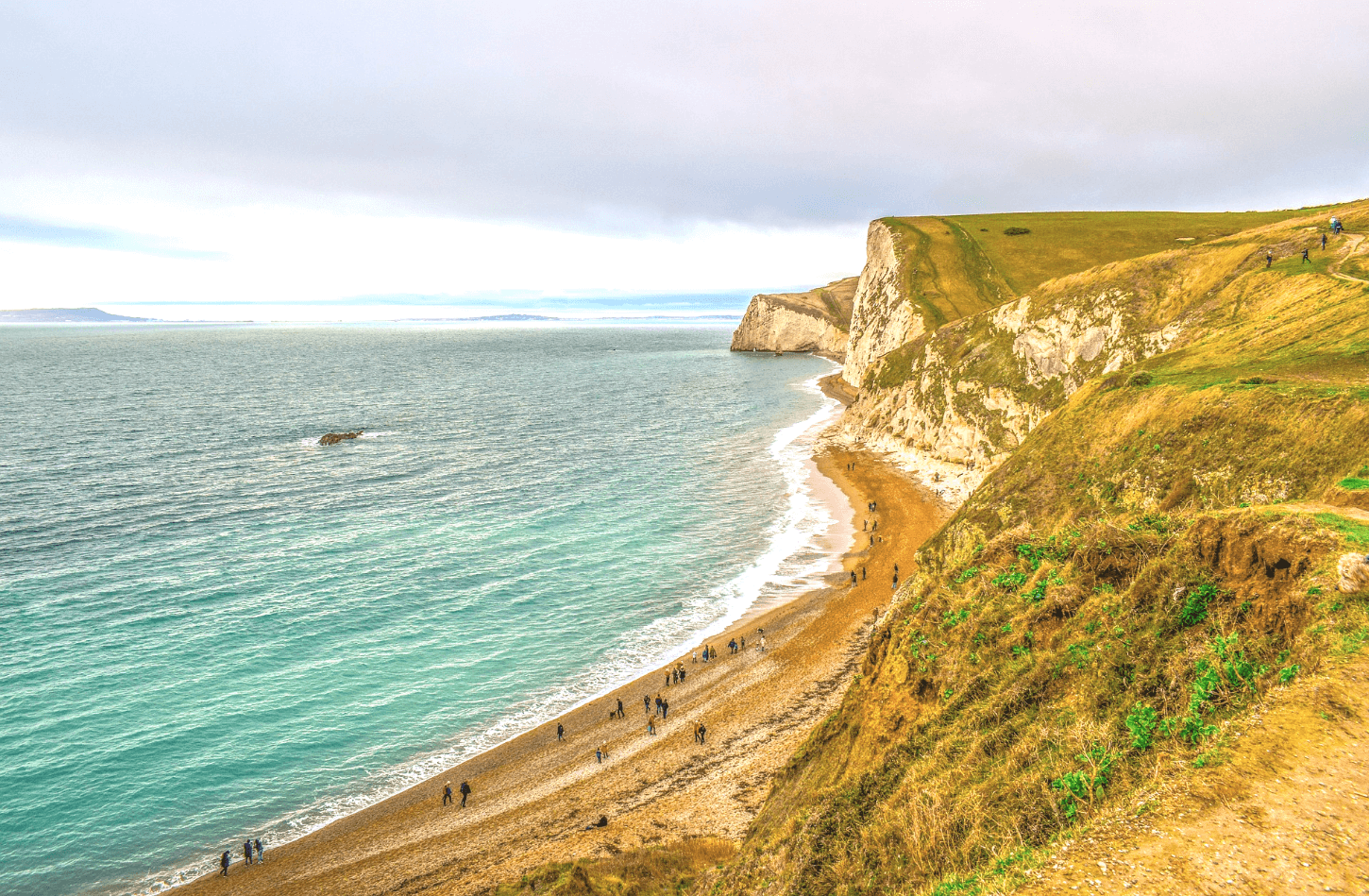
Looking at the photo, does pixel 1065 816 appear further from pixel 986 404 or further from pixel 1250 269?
pixel 986 404

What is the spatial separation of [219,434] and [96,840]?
251ft

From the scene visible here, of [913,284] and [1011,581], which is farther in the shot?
[913,284]

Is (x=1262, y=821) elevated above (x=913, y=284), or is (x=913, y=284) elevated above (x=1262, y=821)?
(x=913, y=284)

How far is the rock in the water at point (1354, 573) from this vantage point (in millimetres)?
10102

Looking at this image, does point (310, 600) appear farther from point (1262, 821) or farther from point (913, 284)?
point (913, 284)

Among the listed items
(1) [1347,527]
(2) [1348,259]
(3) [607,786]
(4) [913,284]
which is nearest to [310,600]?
(3) [607,786]

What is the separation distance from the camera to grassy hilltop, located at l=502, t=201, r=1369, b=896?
32.3 feet

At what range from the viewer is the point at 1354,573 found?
10211 millimetres

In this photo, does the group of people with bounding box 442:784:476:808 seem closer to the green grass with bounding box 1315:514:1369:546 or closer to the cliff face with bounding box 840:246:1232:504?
the green grass with bounding box 1315:514:1369:546

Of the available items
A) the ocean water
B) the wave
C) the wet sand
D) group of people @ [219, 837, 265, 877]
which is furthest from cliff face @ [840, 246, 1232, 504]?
Result: group of people @ [219, 837, 265, 877]

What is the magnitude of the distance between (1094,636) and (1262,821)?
5.11m

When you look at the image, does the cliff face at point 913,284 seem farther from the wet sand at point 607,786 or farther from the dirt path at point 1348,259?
the wet sand at point 607,786

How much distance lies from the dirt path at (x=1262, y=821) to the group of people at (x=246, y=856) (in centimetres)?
2729

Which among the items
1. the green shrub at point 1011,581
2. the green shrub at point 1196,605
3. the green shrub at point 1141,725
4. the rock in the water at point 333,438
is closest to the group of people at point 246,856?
the green shrub at point 1011,581
